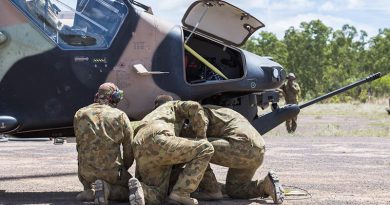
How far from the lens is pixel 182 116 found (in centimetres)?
775

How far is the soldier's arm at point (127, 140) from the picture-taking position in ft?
25.1

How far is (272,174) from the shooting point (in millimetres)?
7805

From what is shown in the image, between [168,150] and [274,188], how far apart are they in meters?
1.23

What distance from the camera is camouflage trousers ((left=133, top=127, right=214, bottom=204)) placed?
7.32 metres

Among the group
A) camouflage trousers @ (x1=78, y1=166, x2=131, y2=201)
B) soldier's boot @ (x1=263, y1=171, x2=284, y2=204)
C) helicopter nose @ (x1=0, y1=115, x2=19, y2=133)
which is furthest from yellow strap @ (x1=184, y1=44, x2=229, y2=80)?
helicopter nose @ (x1=0, y1=115, x2=19, y2=133)

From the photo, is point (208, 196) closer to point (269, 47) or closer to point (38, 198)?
point (38, 198)

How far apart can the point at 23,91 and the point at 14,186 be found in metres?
2.06

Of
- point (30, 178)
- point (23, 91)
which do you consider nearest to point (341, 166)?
point (30, 178)

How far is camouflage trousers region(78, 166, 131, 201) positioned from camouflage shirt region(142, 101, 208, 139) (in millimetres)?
646

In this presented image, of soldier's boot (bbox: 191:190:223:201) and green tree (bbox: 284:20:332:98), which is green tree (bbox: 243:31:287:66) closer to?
green tree (bbox: 284:20:332:98)

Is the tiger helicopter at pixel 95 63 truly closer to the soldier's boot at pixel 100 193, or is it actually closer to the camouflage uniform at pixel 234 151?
the camouflage uniform at pixel 234 151

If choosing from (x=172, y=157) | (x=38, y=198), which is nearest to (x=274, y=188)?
(x=172, y=157)

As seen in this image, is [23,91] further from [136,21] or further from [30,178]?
[30,178]

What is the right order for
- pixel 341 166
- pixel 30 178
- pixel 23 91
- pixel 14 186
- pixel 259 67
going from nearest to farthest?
1. pixel 23 91
2. pixel 259 67
3. pixel 14 186
4. pixel 30 178
5. pixel 341 166
